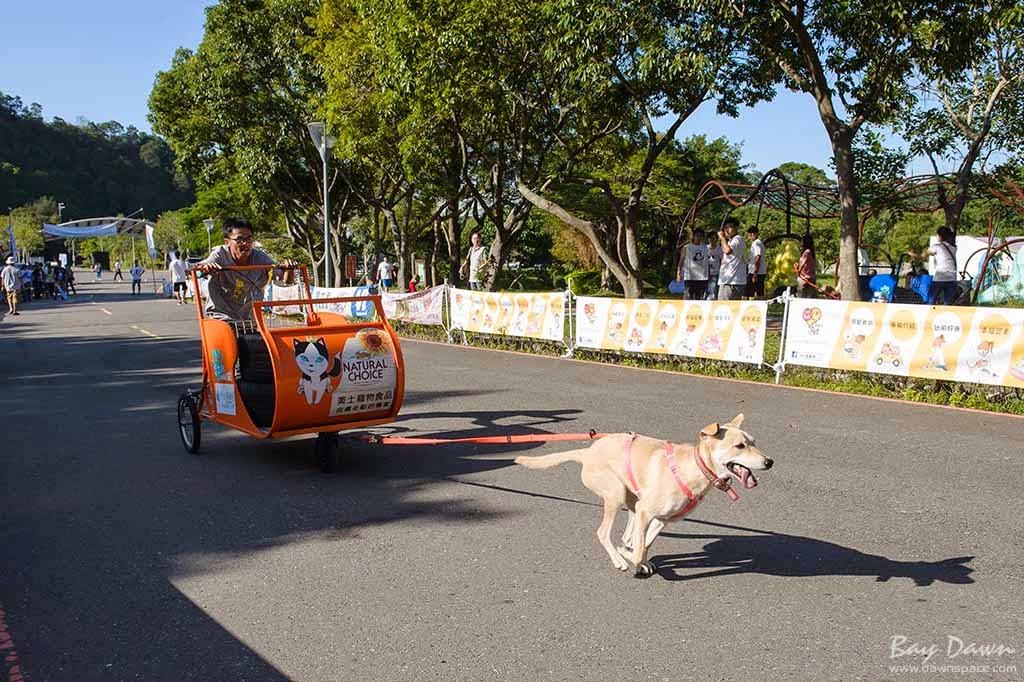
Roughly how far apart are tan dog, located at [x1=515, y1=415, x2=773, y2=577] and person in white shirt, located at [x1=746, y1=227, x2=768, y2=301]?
1369 centimetres

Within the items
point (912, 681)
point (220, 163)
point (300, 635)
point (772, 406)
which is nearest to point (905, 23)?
point (772, 406)

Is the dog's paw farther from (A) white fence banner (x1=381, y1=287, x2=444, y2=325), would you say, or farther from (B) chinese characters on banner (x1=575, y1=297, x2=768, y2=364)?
(A) white fence banner (x1=381, y1=287, x2=444, y2=325)

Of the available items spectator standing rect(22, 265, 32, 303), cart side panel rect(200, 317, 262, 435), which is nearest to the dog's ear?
cart side panel rect(200, 317, 262, 435)

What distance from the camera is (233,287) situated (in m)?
8.12

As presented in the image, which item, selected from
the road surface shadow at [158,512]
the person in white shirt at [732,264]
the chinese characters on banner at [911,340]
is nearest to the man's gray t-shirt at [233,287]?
the road surface shadow at [158,512]

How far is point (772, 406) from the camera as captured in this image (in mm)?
10117

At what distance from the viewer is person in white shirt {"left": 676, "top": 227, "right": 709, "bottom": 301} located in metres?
16.9

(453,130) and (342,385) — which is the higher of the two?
(453,130)

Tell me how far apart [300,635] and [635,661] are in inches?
63.2

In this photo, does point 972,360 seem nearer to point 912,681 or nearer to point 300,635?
point 912,681

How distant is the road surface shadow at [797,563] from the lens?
15.8 ft

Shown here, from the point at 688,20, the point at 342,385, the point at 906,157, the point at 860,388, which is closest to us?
the point at 342,385

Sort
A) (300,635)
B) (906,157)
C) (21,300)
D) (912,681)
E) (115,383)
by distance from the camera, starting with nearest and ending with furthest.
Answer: (912,681) < (300,635) < (115,383) < (906,157) < (21,300)

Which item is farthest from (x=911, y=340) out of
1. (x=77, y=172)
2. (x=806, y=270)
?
(x=77, y=172)
